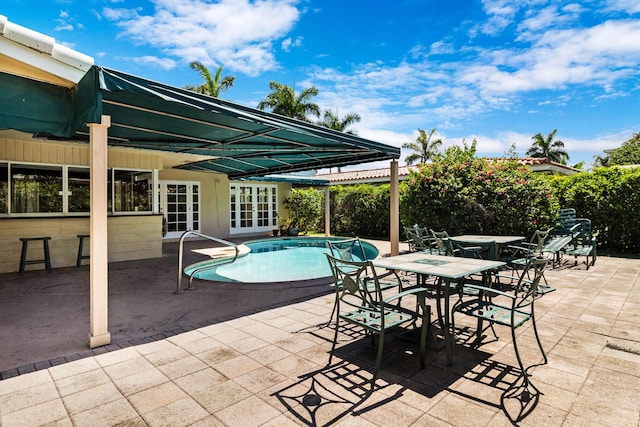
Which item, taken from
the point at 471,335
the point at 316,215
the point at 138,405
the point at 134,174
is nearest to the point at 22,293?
the point at 134,174

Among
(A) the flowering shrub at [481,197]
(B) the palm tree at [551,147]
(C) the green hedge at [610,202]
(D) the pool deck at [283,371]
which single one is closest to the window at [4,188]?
(D) the pool deck at [283,371]

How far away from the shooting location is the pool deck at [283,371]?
2523mm

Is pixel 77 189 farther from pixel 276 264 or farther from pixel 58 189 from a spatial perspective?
pixel 276 264

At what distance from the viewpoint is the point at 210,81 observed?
2405cm

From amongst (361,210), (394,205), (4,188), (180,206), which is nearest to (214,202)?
(180,206)

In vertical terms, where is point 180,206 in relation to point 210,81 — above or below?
below

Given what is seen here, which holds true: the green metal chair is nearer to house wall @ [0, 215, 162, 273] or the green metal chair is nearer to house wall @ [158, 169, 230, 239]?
house wall @ [0, 215, 162, 273]

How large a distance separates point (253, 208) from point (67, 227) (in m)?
9.09

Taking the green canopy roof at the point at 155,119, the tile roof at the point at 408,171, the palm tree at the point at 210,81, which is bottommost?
the green canopy roof at the point at 155,119

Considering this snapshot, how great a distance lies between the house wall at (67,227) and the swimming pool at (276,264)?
2.41m

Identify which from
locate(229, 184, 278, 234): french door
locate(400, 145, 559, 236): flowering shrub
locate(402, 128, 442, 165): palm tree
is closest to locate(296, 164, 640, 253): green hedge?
locate(400, 145, 559, 236): flowering shrub

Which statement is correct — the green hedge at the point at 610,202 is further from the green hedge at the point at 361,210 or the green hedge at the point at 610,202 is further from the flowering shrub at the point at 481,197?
the green hedge at the point at 361,210

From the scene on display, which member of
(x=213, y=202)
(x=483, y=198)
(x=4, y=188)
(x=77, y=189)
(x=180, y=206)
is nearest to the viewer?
(x=4, y=188)

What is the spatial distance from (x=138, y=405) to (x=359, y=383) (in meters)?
1.81
